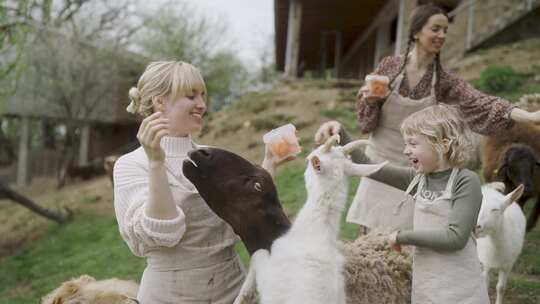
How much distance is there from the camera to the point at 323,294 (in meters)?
2.25

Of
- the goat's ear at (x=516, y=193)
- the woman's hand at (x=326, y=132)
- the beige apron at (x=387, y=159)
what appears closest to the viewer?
the woman's hand at (x=326, y=132)

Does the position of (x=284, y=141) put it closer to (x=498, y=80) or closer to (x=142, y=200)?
(x=142, y=200)

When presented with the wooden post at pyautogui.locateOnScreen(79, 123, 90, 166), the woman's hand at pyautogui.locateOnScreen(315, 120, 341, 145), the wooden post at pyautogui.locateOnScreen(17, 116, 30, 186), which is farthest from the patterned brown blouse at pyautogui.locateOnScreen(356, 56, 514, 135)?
the wooden post at pyautogui.locateOnScreen(79, 123, 90, 166)

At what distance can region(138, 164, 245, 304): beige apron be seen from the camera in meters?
2.46

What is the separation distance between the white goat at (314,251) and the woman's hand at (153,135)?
0.61m

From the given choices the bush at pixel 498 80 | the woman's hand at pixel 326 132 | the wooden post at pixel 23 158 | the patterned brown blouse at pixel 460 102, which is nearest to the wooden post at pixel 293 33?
the bush at pixel 498 80

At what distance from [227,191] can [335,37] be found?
73.9 ft

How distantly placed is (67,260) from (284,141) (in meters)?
8.88

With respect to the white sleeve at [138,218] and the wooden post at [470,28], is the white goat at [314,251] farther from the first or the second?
the wooden post at [470,28]

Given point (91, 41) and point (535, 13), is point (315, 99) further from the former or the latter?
point (91, 41)

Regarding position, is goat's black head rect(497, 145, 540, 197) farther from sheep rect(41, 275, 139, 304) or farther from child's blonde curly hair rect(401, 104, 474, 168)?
sheep rect(41, 275, 139, 304)

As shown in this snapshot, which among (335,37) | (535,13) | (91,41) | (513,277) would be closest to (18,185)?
(91,41)

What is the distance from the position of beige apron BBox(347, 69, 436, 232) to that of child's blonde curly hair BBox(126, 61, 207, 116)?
1529mm

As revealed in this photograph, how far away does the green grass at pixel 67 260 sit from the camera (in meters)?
8.73
